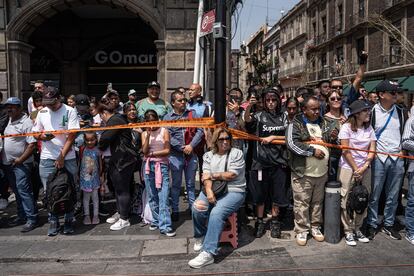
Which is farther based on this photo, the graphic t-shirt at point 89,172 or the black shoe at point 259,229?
the graphic t-shirt at point 89,172

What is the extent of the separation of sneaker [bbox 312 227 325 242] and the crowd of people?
0.01 metres

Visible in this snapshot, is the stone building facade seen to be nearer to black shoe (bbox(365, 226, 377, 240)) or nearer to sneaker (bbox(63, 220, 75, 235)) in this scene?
sneaker (bbox(63, 220, 75, 235))

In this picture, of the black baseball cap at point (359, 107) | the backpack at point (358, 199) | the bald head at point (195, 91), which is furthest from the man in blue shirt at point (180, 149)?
the backpack at point (358, 199)

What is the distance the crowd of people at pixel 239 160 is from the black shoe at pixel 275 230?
0.01m

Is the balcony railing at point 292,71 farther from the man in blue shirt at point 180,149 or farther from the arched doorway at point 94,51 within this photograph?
the man in blue shirt at point 180,149

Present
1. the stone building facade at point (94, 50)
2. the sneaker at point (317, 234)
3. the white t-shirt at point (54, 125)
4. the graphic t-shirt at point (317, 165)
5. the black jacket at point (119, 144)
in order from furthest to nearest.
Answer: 1. the stone building facade at point (94, 50)
2. the black jacket at point (119, 144)
3. the white t-shirt at point (54, 125)
4. the sneaker at point (317, 234)
5. the graphic t-shirt at point (317, 165)

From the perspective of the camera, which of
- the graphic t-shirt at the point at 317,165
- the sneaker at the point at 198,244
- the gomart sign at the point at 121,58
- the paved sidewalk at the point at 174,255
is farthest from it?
the gomart sign at the point at 121,58

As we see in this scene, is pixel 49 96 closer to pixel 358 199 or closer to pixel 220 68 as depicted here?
pixel 220 68

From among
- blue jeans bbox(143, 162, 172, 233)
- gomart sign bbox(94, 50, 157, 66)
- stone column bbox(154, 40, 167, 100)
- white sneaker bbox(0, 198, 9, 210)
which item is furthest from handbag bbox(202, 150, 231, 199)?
gomart sign bbox(94, 50, 157, 66)

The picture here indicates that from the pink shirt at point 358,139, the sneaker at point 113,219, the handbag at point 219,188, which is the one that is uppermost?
the pink shirt at point 358,139

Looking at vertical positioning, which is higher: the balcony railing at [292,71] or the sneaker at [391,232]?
the balcony railing at [292,71]

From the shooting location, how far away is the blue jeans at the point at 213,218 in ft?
13.9

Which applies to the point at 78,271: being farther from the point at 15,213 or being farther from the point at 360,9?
the point at 360,9

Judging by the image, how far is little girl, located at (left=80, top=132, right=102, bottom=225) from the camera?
5.47 metres
